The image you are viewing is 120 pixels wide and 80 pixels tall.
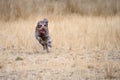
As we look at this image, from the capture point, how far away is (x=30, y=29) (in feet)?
45.8

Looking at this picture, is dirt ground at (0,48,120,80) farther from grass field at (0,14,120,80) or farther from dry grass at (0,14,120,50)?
dry grass at (0,14,120,50)

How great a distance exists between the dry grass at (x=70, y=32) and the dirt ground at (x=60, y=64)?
623mm

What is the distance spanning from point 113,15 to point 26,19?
3.53m

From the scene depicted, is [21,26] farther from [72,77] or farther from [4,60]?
[72,77]

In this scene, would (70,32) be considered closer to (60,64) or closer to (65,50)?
(65,50)

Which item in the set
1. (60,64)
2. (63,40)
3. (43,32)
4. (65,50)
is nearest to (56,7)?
(63,40)

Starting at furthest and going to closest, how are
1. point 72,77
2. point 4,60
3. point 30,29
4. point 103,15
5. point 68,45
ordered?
point 103,15
point 30,29
point 68,45
point 4,60
point 72,77

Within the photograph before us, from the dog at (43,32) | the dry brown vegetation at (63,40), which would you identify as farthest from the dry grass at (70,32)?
the dog at (43,32)

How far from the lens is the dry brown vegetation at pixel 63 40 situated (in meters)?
8.05

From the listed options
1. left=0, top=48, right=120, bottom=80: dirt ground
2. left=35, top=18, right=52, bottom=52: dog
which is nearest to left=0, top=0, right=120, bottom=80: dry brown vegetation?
left=0, top=48, right=120, bottom=80: dirt ground

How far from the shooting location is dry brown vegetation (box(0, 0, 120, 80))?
8.05 m

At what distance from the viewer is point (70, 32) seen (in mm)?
13188

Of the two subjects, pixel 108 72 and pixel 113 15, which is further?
pixel 113 15

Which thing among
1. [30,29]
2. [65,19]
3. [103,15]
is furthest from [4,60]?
[103,15]
